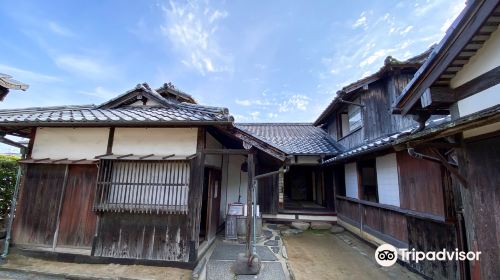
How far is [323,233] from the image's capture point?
32.4 ft

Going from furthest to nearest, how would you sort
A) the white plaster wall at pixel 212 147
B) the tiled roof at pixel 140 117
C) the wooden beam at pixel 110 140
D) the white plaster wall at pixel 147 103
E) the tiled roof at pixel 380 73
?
the tiled roof at pixel 380 73, the white plaster wall at pixel 147 103, the white plaster wall at pixel 212 147, the wooden beam at pixel 110 140, the tiled roof at pixel 140 117

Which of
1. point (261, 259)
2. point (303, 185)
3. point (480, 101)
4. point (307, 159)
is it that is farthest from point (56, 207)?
point (303, 185)

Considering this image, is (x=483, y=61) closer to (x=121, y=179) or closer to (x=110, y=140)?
(x=121, y=179)

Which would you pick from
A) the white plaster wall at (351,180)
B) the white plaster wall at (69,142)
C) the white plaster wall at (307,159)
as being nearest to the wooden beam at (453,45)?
the white plaster wall at (351,180)

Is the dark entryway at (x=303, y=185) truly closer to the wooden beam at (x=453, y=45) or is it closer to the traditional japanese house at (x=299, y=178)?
the traditional japanese house at (x=299, y=178)

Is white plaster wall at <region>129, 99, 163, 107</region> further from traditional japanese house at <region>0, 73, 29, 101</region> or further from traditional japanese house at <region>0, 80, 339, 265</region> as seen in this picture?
traditional japanese house at <region>0, 73, 29, 101</region>

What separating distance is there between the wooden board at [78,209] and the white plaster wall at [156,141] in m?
1.05

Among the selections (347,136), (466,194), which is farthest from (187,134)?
(347,136)

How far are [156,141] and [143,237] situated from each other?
256 centimetres

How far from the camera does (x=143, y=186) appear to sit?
5867 mm

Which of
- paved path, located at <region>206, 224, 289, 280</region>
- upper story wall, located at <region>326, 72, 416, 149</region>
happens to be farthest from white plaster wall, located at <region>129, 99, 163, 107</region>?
upper story wall, located at <region>326, 72, 416, 149</region>

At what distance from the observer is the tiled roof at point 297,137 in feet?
39.1

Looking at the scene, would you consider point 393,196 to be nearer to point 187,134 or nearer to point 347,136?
point 347,136

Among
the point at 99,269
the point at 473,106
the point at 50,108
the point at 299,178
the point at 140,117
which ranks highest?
the point at 50,108
